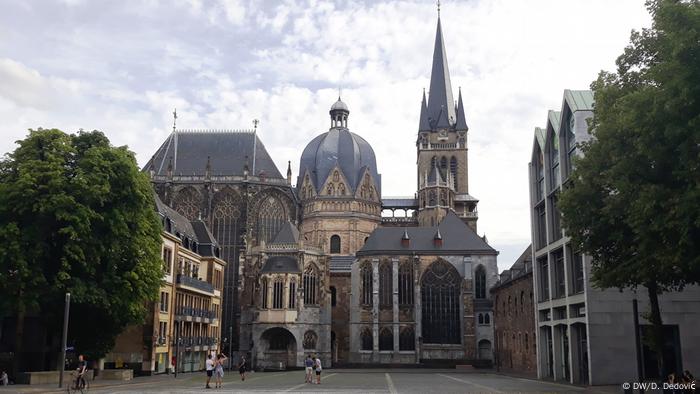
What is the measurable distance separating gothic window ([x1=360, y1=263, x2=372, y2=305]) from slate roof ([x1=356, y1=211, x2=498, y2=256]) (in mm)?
1737

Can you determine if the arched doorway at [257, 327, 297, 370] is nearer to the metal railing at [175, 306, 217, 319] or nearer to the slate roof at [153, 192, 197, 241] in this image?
the metal railing at [175, 306, 217, 319]

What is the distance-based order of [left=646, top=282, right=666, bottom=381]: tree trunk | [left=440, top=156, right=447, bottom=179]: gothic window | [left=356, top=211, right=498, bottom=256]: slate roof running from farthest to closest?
[left=440, top=156, right=447, bottom=179]: gothic window → [left=356, top=211, right=498, bottom=256]: slate roof → [left=646, top=282, right=666, bottom=381]: tree trunk

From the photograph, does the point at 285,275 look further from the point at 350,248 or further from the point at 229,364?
the point at 350,248

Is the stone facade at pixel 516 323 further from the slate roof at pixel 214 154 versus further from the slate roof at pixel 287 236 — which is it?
the slate roof at pixel 214 154

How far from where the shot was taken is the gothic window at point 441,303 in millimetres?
76938

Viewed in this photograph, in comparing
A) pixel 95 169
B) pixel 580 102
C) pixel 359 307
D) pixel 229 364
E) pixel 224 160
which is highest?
pixel 224 160

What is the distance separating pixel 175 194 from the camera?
85.7m

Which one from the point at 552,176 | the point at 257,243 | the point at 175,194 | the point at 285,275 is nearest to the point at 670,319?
the point at 552,176

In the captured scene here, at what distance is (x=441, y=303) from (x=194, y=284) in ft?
102

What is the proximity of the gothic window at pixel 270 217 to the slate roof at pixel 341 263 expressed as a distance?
8.25m

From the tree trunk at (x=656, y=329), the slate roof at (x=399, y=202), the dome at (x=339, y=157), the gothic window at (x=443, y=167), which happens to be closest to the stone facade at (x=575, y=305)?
the tree trunk at (x=656, y=329)

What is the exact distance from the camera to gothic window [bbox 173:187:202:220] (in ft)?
279

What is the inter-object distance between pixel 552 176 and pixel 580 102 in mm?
5817

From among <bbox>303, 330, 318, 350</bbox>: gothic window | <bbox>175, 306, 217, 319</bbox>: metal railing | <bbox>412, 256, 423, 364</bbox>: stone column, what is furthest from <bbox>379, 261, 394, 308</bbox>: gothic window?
<bbox>175, 306, 217, 319</bbox>: metal railing
